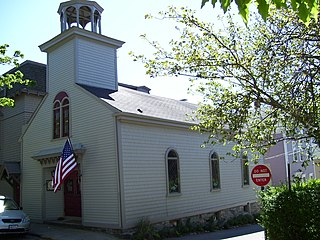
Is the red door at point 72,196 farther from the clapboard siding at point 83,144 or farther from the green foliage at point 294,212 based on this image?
the green foliage at point 294,212

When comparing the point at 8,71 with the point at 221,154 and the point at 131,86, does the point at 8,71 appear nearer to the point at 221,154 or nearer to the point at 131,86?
the point at 131,86

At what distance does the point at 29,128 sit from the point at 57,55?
14.7 ft

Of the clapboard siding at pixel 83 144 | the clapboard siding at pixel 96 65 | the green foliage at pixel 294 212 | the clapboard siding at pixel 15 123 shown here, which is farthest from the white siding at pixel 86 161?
the green foliage at pixel 294 212

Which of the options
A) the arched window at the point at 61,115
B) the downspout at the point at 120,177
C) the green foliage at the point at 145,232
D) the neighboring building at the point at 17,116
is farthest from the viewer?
the neighboring building at the point at 17,116

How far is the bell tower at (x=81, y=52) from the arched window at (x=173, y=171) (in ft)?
15.5

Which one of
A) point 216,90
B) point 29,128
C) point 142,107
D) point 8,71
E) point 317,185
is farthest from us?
point 8,71

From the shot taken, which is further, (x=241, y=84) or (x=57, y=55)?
(x=57, y=55)

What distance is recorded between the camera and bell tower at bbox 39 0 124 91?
18.2 metres

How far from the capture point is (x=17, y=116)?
77.2 ft

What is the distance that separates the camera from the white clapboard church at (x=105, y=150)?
50.1 feet

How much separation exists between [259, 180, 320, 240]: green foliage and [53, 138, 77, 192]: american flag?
27.1 ft

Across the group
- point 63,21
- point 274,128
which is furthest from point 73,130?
point 274,128

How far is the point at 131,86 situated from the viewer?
92.8 feet

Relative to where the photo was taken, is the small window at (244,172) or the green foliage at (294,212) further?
the small window at (244,172)
